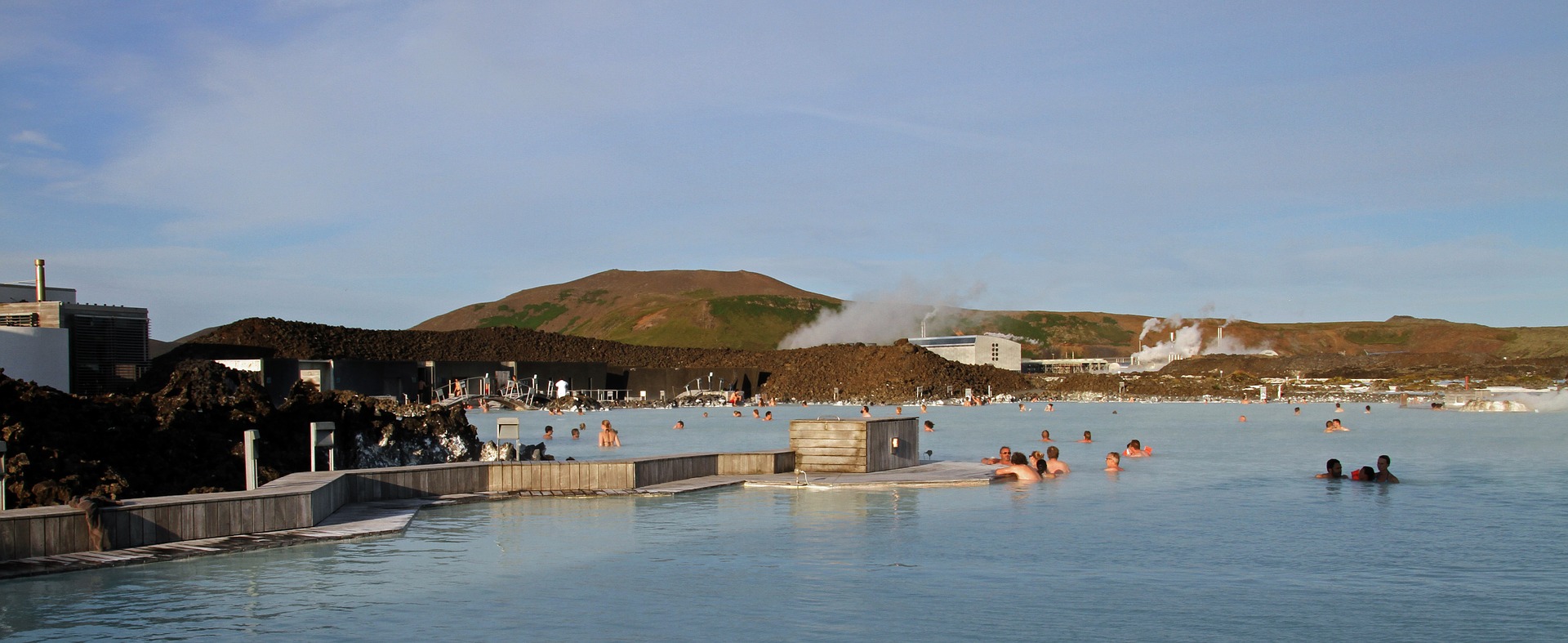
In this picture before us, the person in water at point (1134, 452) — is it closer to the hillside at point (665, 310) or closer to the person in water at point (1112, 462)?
the person in water at point (1112, 462)

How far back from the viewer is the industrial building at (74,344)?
23.1 metres

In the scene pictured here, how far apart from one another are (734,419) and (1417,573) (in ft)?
112

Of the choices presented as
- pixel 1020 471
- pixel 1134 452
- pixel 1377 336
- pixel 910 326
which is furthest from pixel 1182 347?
pixel 1020 471

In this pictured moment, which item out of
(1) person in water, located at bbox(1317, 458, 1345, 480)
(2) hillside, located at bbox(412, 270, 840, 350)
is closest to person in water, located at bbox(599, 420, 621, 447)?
(1) person in water, located at bbox(1317, 458, 1345, 480)

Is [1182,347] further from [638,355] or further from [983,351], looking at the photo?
[638,355]

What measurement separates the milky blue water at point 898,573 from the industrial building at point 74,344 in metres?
15.0

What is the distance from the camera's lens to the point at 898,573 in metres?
10.4

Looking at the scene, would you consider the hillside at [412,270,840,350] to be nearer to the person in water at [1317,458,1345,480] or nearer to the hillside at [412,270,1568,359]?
the hillside at [412,270,1568,359]

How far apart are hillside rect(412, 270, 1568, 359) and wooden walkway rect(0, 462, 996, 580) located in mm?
111576

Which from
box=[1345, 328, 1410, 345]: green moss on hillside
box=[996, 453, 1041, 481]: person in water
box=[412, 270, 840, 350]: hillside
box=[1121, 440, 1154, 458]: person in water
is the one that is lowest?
box=[1121, 440, 1154, 458]: person in water

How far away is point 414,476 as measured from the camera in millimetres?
14234

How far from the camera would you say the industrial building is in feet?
75.8

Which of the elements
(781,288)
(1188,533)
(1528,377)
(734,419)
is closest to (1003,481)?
(1188,533)

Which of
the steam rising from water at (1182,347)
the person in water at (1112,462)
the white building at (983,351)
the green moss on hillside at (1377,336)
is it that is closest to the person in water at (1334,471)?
the person in water at (1112,462)
